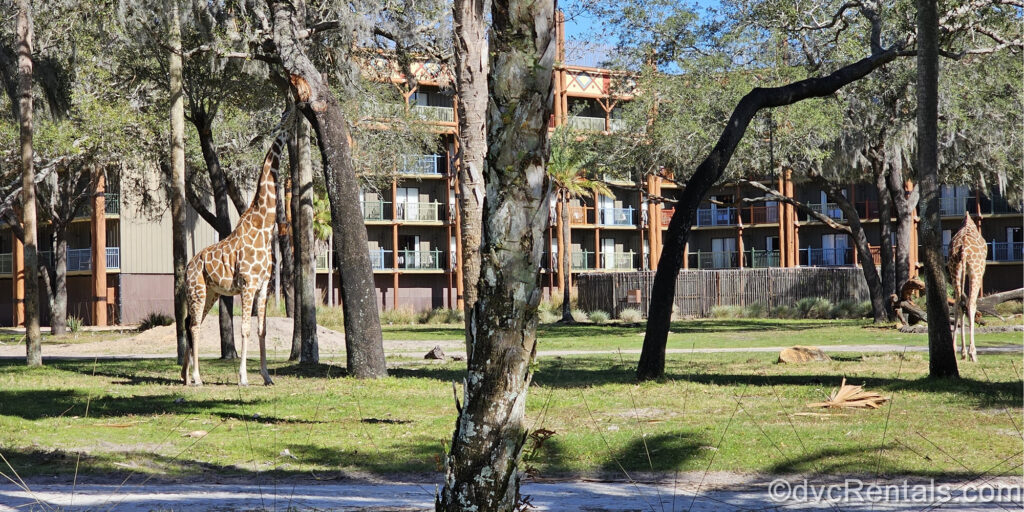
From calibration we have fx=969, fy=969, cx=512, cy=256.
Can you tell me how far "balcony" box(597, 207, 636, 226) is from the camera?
210ft

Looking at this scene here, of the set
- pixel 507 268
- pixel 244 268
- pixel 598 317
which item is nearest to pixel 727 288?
pixel 598 317

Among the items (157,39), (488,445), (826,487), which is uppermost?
(157,39)

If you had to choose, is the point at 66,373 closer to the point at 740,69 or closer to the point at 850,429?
the point at 850,429

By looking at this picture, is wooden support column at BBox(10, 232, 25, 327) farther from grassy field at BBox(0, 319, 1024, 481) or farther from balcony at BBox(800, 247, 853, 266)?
balcony at BBox(800, 247, 853, 266)

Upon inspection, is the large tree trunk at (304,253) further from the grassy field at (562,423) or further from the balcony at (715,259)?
the balcony at (715,259)

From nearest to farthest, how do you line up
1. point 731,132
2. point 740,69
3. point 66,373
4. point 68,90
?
point 731,132 < point 66,373 < point 68,90 < point 740,69

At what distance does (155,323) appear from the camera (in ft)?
130

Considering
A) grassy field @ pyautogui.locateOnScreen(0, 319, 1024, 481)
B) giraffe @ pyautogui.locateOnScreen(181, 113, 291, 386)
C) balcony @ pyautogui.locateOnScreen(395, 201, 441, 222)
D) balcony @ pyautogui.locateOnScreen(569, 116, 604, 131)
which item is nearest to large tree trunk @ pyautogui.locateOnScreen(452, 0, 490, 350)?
grassy field @ pyautogui.locateOnScreen(0, 319, 1024, 481)

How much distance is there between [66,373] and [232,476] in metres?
11.1

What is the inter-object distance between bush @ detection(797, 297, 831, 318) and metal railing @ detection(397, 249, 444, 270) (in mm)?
23788

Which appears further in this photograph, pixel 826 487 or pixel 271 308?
pixel 271 308

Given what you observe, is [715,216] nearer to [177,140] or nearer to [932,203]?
[177,140]

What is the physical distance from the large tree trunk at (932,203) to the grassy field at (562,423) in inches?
22.0

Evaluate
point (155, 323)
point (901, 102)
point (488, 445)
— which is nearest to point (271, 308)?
point (155, 323)
